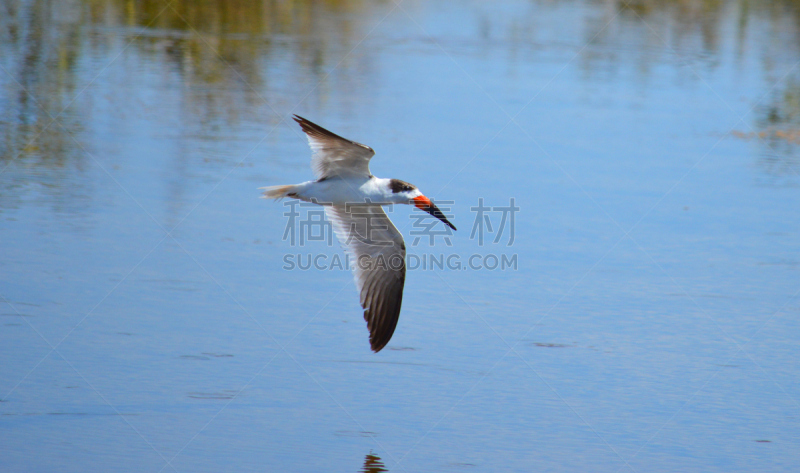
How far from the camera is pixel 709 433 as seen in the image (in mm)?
5961

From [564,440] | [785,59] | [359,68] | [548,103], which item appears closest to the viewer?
[564,440]

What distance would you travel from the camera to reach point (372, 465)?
5.32 metres

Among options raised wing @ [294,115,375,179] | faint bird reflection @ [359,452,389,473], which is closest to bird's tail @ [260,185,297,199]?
raised wing @ [294,115,375,179]

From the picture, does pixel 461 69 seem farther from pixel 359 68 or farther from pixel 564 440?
pixel 564 440

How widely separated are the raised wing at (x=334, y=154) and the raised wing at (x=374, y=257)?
0.44 meters

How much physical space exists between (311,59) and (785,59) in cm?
844

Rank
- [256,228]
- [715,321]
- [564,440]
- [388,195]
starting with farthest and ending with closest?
1. [256,228]
2. [715,321]
3. [388,195]
4. [564,440]

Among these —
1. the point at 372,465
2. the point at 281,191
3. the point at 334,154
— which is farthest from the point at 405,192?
the point at 372,465

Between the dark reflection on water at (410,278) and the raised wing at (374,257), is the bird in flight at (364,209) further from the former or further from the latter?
the dark reflection on water at (410,278)

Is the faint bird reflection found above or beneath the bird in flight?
beneath

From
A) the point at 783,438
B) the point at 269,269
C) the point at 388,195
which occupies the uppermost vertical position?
the point at 388,195

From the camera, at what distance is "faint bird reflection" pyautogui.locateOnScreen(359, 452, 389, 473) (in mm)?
5270

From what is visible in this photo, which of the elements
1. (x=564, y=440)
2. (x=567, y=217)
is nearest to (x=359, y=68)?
(x=567, y=217)

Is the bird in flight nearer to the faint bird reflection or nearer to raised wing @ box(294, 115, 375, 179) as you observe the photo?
raised wing @ box(294, 115, 375, 179)
